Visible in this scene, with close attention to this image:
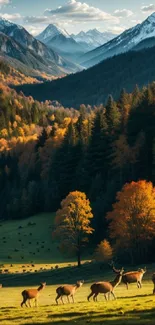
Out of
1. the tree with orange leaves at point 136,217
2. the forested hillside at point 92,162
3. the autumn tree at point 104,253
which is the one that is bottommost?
the autumn tree at point 104,253

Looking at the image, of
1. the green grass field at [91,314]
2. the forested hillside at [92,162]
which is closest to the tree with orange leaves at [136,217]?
the forested hillside at [92,162]

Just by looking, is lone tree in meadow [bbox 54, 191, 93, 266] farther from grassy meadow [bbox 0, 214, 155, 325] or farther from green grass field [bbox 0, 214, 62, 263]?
green grass field [bbox 0, 214, 62, 263]

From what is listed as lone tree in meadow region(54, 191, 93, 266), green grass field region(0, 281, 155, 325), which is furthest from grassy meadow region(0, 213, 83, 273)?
green grass field region(0, 281, 155, 325)

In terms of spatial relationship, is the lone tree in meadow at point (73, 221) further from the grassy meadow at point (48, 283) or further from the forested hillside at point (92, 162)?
the forested hillside at point (92, 162)

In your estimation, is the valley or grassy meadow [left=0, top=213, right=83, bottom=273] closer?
the valley

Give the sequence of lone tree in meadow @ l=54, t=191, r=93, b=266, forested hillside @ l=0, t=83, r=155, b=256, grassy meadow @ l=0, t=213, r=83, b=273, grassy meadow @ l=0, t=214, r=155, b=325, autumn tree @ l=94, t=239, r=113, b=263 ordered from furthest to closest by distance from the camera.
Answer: forested hillside @ l=0, t=83, r=155, b=256 < grassy meadow @ l=0, t=213, r=83, b=273 < lone tree in meadow @ l=54, t=191, r=93, b=266 < autumn tree @ l=94, t=239, r=113, b=263 < grassy meadow @ l=0, t=214, r=155, b=325

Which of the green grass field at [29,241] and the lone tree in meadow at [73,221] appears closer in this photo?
the lone tree in meadow at [73,221]
